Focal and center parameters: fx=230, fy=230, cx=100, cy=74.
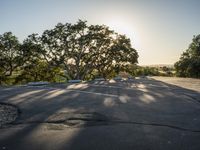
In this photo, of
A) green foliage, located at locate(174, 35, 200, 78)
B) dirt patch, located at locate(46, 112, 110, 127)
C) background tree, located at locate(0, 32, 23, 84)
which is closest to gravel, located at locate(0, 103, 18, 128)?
dirt patch, located at locate(46, 112, 110, 127)

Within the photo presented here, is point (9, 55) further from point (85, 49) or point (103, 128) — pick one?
point (103, 128)

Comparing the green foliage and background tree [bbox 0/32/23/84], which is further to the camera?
the green foliage

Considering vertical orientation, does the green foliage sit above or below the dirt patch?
above

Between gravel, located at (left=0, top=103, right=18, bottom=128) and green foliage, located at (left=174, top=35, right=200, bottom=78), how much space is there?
39545 mm

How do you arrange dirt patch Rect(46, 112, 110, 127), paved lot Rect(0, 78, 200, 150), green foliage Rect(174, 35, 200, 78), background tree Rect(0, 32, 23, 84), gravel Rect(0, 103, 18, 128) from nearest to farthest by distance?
paved lot Rect(0, 78, 200, 150), dirt patch Rect(46, 112, 110, 127), gravel Rect(0, 103, 18, 128), background tree Rect(0, 32, 23, 84), green foliage Rect(174, 35, 200, 78)

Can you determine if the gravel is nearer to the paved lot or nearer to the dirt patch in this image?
the paved lot

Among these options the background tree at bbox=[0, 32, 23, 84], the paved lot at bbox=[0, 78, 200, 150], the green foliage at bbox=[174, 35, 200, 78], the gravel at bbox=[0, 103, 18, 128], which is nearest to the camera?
the paved lot at bbox=[0, 78, 200, 150]

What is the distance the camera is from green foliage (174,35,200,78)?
43309 mm

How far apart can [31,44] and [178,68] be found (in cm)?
3124

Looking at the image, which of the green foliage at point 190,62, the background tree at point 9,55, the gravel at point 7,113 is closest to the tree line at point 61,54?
the background tree at point 9,55

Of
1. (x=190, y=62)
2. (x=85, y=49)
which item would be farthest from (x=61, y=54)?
(x=190, y=62)

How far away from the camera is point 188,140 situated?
16.8 feet

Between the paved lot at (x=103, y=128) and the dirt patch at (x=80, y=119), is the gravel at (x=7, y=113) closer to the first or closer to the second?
the paved lot at (x=103, y=128)

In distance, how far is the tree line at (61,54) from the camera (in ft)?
120
